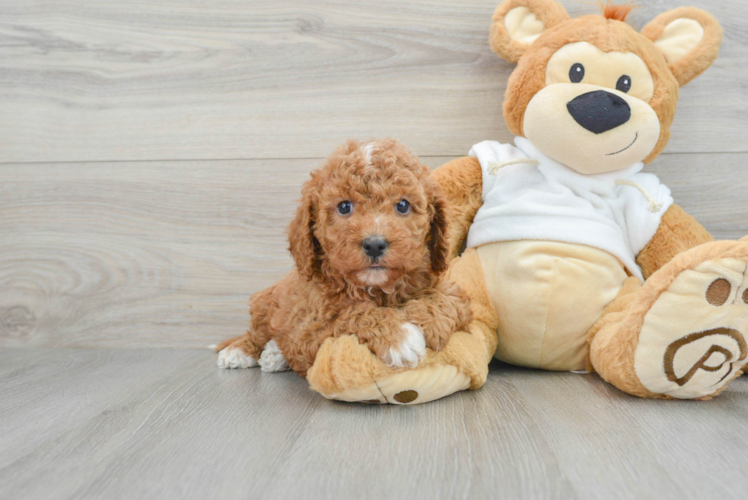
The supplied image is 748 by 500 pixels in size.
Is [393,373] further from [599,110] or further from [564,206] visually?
[599,110]

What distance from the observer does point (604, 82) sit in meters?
1.10

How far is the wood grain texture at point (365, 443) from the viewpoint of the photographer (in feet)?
2.20

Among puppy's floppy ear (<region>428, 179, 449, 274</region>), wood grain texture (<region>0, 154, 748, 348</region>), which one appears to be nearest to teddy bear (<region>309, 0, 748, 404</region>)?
puppy's floppy ear (<region>428, 179, 449, 274</region>)

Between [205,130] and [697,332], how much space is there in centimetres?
119

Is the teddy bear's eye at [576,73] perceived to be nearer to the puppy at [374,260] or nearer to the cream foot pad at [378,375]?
the puppy at [374,260]

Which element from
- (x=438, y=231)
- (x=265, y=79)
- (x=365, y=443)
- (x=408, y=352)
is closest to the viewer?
(x=365, y=443)

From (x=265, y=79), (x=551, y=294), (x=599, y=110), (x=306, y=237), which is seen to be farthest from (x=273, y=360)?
(x=599, y=110)

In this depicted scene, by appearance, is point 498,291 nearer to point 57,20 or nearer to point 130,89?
point 130,89

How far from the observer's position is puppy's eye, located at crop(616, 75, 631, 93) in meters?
1.11

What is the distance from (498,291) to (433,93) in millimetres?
555

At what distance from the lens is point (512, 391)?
1.03 meters

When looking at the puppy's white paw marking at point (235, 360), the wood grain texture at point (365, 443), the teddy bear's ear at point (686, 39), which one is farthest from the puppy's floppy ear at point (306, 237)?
the teddy bear's ear at point (686, 39)

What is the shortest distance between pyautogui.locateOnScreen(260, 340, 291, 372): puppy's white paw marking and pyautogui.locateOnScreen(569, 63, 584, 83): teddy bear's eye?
2.72 ft

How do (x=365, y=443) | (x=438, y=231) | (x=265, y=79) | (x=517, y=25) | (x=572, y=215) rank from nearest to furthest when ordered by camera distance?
(x=365, y=443) < (x=438, y=231) < (x=572, y=215) < (x=517, y=25) < (x=265, y=79)
